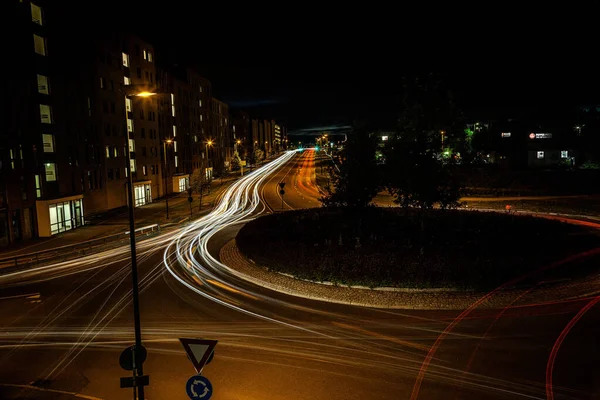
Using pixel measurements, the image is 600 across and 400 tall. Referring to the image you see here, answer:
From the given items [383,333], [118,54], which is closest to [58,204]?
[118,54]

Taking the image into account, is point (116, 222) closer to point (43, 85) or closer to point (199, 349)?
point (43, 85)

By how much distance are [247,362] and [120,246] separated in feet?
63.5

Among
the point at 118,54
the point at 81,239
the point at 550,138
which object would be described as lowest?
the point at 81,239

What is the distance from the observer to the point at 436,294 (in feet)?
49.0

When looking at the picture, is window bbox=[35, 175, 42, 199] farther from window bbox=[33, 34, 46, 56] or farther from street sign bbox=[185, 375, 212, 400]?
street sign bbox=[185, 375, 212, 400]

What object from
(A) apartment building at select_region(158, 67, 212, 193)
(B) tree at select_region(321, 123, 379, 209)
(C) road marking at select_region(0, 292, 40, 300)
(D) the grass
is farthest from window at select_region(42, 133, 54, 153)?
(B) tree at select_region(321, 123, 379, 209)

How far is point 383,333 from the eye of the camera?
12.1 meters

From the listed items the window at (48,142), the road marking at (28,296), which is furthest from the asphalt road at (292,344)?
the window at (48,142)

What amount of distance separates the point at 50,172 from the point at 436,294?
3113 centimetres

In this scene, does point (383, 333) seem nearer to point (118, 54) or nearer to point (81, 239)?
point (81, 239)

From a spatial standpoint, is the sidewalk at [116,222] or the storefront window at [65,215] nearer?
the sidewalk at [116,222]

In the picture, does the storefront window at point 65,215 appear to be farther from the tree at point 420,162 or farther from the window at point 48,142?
the tree at point 420,162

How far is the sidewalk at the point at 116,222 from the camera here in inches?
1141

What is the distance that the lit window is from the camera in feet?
108
